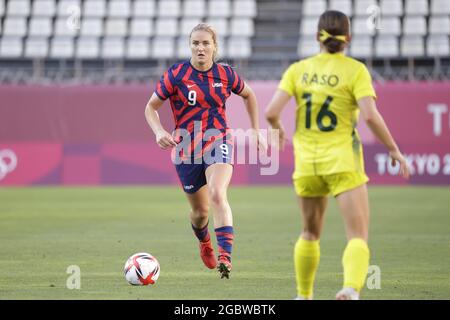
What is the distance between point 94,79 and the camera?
2581 centimetres

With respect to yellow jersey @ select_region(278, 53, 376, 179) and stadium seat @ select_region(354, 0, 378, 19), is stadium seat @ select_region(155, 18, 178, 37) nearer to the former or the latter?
stadium seat @ select_region(354, 0, 378, 19)

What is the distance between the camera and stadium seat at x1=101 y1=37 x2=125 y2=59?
91.1 feet

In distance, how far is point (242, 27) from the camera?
28.2m

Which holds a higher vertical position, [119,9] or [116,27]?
[119,9]

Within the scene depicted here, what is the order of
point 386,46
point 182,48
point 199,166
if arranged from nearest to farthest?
point 199,166
point 386,46
point 182,48

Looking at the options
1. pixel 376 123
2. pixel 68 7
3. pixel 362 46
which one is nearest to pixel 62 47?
pixel 68 7

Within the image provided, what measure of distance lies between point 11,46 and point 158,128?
19854 mm

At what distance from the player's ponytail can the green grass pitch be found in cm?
196

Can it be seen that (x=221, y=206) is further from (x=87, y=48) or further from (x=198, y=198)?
(x=87, y=48)

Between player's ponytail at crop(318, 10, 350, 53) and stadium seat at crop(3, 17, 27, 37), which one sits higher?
stadium seat at crop(3, 17, 27, 37)

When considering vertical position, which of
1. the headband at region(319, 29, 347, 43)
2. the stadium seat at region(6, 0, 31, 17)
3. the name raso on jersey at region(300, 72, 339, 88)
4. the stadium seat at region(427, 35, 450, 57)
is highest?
the stadium seat at region(6, 0, 31, 17)

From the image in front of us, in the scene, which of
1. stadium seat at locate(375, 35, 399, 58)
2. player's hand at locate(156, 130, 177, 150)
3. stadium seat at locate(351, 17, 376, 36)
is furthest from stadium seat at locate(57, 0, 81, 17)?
player's hand at locate(156, 130, 177, 150)
